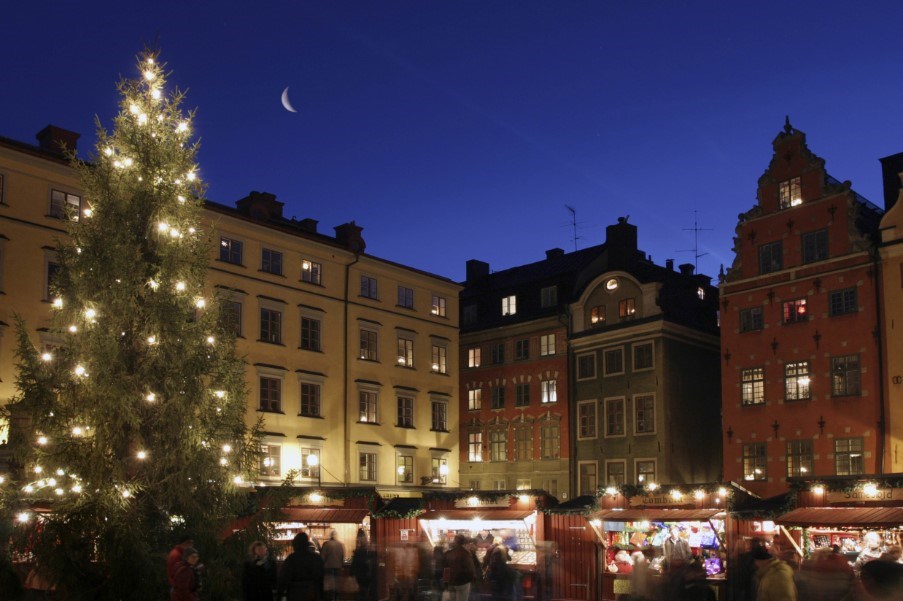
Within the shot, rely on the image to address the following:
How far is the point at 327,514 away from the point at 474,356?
1963 cm

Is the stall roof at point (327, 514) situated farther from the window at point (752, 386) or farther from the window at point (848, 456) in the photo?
the window at point (848, 456)

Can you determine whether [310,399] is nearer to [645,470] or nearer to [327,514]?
[327,514]

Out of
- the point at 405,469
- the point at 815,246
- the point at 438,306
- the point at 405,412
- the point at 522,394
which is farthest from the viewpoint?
the point at 522,394

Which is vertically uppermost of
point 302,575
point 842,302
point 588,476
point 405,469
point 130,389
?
point 842,302

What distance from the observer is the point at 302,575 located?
15.5m

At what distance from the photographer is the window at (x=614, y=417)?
4544cm

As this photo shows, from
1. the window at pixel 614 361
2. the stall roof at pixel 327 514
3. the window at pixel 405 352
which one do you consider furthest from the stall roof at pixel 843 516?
the window at pixel 405 352

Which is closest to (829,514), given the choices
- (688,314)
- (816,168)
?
(816,168)

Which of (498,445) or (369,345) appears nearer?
(369,345)

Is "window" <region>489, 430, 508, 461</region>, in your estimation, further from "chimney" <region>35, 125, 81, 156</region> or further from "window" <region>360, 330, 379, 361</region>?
"chimney" <region>35, 125, 81, 156</region>

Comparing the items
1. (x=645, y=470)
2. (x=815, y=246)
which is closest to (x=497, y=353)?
(x=645, y=470)

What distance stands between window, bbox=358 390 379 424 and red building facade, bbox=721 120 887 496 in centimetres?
1465

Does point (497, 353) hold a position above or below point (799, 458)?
above

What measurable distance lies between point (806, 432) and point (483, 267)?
82.3ft
